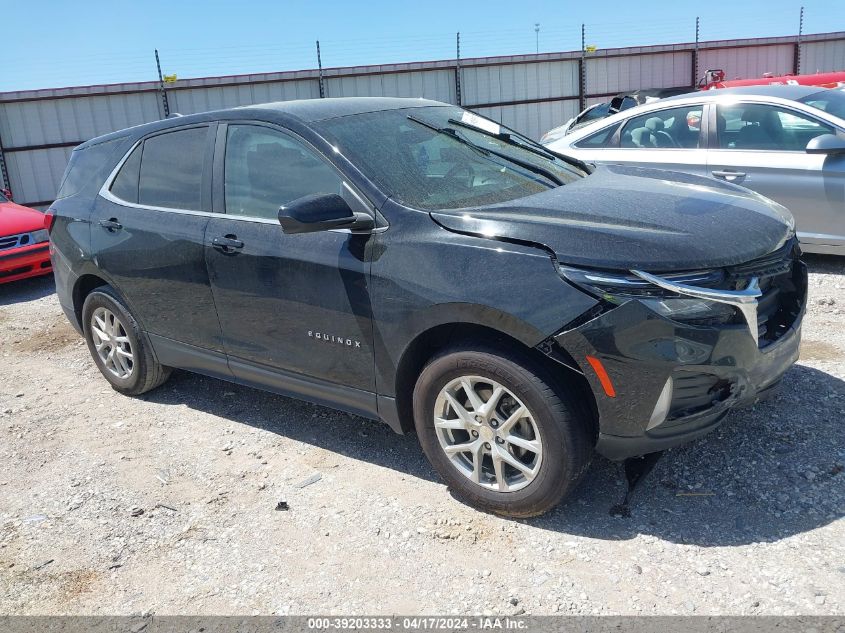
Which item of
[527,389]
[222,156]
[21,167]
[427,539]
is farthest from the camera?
[21,167]

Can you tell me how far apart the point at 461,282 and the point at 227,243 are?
56.8 inches

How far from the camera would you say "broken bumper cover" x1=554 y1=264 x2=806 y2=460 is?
285 cm

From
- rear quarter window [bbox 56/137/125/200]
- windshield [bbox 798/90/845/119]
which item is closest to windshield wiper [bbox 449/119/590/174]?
rear quarter window [bbox 56/137/125/200]

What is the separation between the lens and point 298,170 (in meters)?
3.76

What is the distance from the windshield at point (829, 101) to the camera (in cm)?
638

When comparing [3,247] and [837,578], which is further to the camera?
[3,247]

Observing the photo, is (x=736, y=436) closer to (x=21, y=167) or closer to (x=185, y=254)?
(x=185, y=254)

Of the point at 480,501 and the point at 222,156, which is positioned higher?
the point at 222,156

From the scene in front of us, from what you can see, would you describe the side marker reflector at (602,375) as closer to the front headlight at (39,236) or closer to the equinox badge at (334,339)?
the equinox badge at (334,339)

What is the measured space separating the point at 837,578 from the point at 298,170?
113 inches

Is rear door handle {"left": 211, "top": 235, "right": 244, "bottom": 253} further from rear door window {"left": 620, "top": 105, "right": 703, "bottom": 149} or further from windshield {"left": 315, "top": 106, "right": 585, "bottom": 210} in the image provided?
rear door window {"left": 620, "top": 105, "right": 703, "bottom": 149}

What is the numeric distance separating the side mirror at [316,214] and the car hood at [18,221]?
6677 millimetres

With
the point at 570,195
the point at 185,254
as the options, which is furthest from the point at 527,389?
the point at 185,254

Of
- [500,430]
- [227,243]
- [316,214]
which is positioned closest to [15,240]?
Result: [227,243]
